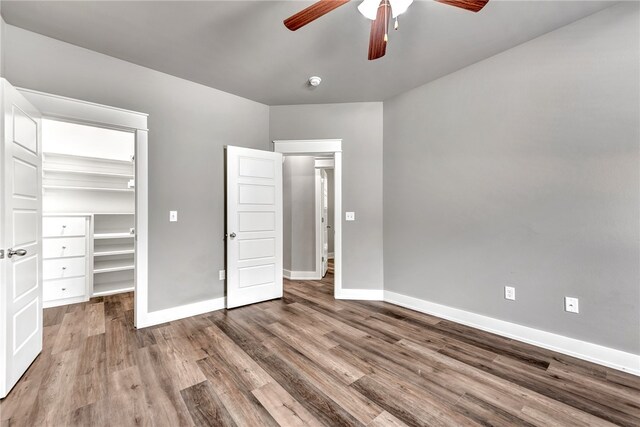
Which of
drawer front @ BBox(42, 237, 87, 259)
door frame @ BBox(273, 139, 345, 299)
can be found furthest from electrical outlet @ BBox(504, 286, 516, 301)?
drawer front @ BBox(42, 237, 87, 259)

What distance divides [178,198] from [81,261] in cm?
181

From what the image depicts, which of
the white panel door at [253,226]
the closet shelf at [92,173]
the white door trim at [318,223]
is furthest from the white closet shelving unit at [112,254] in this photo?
the white door trim at [318,223]

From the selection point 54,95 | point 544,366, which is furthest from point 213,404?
point 54,95

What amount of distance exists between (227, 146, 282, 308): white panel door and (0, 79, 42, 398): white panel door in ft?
5.26

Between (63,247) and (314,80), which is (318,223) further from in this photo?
(63,247)

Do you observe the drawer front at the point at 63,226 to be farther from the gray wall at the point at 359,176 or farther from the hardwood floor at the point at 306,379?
the gray wall at the point at 359,176

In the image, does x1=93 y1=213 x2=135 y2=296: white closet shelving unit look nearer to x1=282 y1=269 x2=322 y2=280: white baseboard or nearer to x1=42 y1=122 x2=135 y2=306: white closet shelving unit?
x1=42 y1=122 x2=135 y2=306: white closet shelving unit

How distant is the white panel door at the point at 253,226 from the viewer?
3.23 m

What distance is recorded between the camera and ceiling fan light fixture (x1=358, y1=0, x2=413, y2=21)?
1.58 m

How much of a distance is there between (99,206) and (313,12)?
4.17 metres

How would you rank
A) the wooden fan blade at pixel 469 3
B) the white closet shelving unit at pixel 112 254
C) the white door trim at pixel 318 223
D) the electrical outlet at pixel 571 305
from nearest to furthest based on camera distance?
the wooden fan blade at pixel 469 3 < the electrical outlet at pixel 571 305 < the white closet shelving unit at pixel 112 254 < the white door trim at pixel 318 223

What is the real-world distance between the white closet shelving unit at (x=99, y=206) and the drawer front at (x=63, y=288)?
3cm

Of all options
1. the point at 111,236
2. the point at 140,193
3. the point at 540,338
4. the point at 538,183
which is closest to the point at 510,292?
the point at 540,338

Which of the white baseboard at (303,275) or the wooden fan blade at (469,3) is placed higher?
the wooden fan blade at (469,3)
